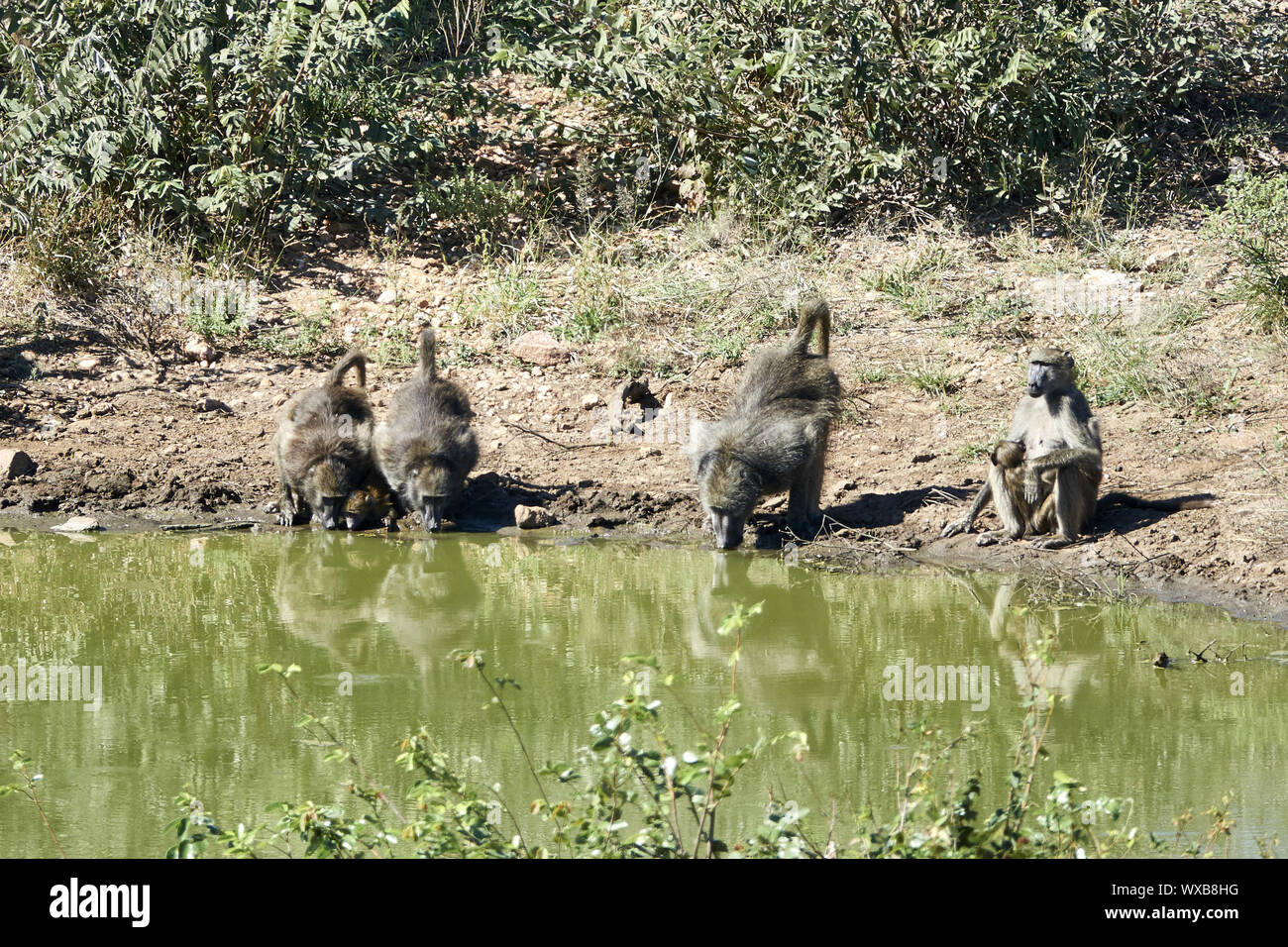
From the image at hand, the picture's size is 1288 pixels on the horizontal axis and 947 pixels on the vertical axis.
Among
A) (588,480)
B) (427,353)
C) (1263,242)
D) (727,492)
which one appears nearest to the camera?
(727,492)

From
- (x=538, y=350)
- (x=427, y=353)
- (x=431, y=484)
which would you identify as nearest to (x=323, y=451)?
(x=431, y=484)

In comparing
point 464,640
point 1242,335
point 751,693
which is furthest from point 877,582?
point 1242,335

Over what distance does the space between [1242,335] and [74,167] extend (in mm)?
9638

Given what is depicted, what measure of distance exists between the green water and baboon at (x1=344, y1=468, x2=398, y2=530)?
20cm

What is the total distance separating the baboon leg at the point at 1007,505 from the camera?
8.33 meters

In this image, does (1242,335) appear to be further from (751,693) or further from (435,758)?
(435,758)

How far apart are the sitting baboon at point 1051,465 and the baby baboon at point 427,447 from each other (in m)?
3.39

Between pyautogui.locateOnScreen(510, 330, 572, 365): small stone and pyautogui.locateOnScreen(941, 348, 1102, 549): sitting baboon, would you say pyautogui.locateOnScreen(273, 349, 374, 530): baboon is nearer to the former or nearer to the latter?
pyautogui.locateOnScreen(510, 330, 572, 365): small stone

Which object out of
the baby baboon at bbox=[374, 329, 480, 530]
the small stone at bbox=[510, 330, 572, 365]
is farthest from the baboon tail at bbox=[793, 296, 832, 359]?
the small stone at bbox=[510, 330, 572, 365]

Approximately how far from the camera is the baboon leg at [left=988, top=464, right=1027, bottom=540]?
8328 mm

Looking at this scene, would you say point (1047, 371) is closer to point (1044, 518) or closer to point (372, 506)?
point (1044, 518)

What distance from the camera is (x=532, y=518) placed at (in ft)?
30.4

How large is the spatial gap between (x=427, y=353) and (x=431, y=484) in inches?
41.4

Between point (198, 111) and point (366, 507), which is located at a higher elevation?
point (198, 111)
